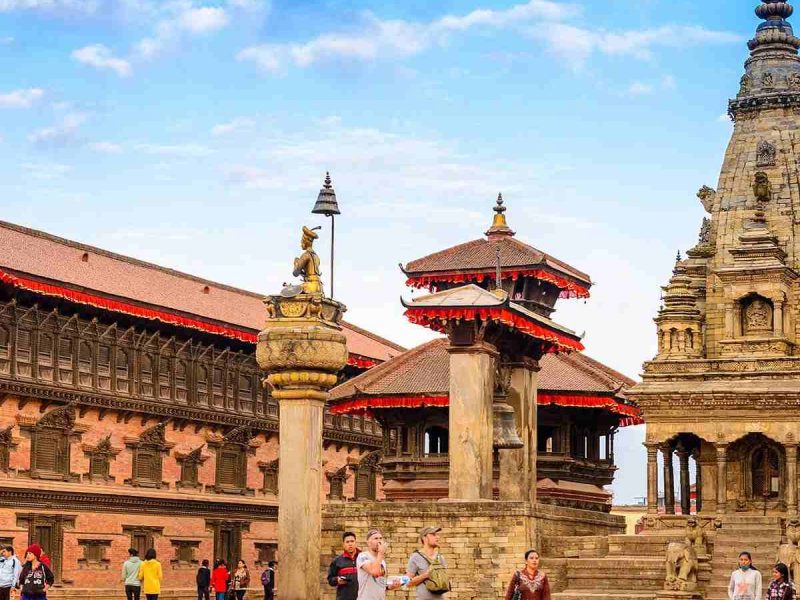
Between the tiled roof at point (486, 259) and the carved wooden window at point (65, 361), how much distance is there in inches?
406

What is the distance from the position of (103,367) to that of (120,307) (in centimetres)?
182

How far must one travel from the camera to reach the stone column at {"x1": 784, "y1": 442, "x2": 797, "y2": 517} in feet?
150

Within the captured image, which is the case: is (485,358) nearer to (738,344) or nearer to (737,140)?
(738,344)

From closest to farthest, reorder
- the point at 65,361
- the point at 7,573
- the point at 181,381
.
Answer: the point at 7,573 → the point at 65,361 → the point at 181,381

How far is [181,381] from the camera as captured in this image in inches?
2218

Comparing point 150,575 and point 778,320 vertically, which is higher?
point 778,320

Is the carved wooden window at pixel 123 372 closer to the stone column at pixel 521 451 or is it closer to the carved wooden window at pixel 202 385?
the carved wooden window at pixel 202 385

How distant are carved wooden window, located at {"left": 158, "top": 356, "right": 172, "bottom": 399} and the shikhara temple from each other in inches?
208

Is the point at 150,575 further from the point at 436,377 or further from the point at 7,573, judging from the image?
the point at 436,377

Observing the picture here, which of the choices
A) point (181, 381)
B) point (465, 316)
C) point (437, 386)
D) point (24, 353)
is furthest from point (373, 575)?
point (181, 381)

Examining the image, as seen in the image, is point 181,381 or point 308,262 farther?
point 181,381

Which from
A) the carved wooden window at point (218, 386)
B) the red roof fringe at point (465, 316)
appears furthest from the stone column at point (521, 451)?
the carved wooden window at point (218, 386)

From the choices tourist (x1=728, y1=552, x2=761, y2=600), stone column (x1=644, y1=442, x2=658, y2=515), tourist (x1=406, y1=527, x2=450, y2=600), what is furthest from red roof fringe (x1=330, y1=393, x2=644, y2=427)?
tourist (x1=406, y1=527, x2=450, y2=600)

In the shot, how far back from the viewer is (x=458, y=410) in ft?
135
